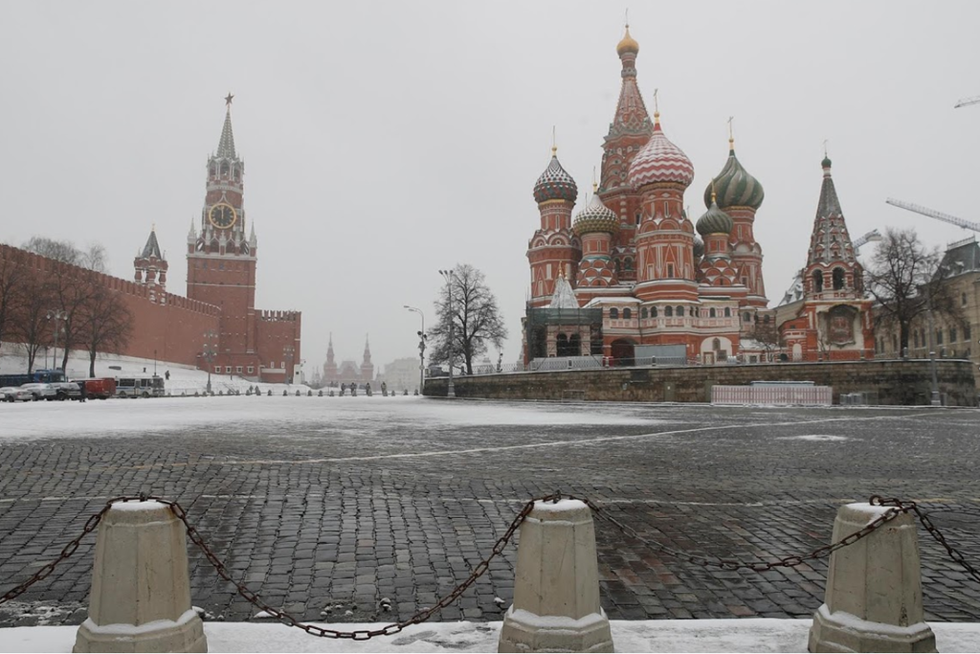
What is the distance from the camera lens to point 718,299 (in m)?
49.6

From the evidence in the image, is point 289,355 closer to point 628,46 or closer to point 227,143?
point 227,143

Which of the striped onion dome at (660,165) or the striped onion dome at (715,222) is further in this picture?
the striped onion dome at (715,222)

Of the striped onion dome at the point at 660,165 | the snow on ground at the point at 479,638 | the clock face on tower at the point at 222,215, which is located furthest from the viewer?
the clock face on tower at the point at 222,215

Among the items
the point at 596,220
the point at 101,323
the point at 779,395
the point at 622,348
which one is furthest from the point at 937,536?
the point at 101,323

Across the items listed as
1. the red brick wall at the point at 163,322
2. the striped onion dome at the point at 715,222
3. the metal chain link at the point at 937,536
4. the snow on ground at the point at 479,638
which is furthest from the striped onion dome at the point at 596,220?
the snow on ground at the point at 479,638

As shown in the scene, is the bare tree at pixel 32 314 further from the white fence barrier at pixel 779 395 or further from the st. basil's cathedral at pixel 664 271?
the white fence barrier at pixel 779 395

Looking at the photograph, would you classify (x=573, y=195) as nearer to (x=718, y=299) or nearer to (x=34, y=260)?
(x=718, y=299)

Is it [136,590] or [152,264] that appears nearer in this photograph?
[136,590]

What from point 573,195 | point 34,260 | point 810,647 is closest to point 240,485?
point 810,647

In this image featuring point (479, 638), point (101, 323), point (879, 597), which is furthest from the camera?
point (101, 323)

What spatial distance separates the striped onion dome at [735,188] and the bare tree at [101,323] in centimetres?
5210

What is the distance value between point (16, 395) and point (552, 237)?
36.8 metres

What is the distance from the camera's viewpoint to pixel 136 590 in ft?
9.36

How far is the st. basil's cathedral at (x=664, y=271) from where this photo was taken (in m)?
47.6
